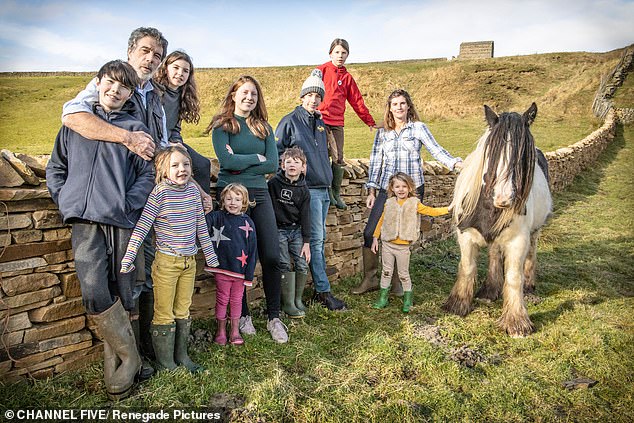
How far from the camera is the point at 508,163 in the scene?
12.8 feet

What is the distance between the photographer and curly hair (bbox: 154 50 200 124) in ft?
10.8

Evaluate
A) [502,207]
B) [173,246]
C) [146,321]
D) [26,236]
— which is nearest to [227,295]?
[146,321]

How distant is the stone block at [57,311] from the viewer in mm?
2814

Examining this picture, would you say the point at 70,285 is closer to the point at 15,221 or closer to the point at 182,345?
the point at 15,221

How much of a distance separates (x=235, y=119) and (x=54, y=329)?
2.15 meters

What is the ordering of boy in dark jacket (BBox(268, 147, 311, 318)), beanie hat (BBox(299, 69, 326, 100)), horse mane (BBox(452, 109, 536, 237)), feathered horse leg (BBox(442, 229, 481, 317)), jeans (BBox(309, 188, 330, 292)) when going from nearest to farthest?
1. horse mane (BBox(452, 109, 536, 237))
2. boy in dark jacket (BBox(268, 147, 311, 318))
3. beanie hat (BBox(299, 69, 326, 100))
4. jeans (BBox(309, 188, 330, 292))
5. feathered horse leg (BBox(442, 229, 481, 317))

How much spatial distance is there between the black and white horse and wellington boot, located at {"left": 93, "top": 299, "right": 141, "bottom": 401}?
3327 millimetres

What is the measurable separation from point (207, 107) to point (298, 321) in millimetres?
25351

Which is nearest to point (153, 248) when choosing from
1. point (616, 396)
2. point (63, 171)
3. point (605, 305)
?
point (63, 171)

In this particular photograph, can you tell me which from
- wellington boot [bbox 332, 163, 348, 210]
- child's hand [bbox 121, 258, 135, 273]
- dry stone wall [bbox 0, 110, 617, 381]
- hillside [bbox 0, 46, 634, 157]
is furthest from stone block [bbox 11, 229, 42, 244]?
hillside [bbox 0, 46, 634, 157]

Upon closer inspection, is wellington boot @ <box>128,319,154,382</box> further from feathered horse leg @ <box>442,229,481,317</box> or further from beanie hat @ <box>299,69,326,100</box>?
feathered horse leg @ <box>442,229,481,317</box>

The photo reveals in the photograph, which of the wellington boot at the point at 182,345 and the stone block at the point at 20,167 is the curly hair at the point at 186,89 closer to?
the stone block at the point at 20,167

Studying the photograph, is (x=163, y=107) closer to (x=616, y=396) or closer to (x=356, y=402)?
(x=356, y=402)

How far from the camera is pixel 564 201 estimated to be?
11344 mm
